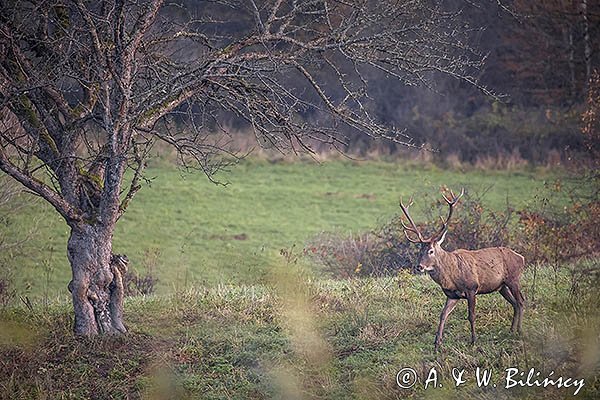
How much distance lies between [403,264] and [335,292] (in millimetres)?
4226

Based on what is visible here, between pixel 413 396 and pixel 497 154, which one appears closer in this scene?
pixel 413 396

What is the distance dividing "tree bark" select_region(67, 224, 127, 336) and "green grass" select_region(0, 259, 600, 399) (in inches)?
9.1

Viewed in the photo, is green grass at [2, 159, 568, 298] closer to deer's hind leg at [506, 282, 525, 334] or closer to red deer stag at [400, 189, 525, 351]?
red deer stag at [400, 189, 525, 351]

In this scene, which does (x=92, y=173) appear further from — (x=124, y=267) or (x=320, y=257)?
(x=320, y=257)

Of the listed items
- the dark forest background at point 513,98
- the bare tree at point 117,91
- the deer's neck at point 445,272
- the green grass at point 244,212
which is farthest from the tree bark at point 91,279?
the dark forest background at point 513,98

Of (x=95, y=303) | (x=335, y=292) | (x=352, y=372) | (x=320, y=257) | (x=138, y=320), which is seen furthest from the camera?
(x=320, y=257)

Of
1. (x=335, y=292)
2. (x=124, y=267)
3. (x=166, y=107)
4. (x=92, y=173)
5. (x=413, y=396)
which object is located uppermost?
(x=166, y=107)

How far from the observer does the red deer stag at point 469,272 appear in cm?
926

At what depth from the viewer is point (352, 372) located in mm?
9336

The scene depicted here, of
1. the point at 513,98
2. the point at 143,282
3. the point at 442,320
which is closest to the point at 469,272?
the point at 442,320

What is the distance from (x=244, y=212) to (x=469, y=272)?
52.1ft

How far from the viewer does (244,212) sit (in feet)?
81.3

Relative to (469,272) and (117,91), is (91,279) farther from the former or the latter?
(469,272)

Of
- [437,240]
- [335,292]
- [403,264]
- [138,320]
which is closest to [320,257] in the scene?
[403,264]
